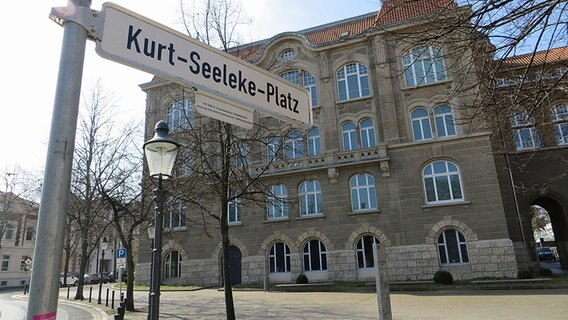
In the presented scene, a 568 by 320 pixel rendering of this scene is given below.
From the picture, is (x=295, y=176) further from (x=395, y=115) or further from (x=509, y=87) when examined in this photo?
(x=509, y=87)

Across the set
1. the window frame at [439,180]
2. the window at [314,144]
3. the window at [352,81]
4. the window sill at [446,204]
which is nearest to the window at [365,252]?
the window sill at [446,204]

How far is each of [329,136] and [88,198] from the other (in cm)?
1552

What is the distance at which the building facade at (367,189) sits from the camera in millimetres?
22828

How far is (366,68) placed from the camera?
91.3 feet

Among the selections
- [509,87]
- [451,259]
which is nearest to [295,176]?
[451,259]

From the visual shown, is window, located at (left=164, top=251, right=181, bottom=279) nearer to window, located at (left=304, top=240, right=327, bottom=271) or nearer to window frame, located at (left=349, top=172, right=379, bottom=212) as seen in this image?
window, located at (left=304, top=240, right=327, bottom=271)

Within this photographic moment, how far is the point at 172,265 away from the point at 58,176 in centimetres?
2956

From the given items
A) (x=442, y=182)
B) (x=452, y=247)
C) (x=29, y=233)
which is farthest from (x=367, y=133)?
(x=29, y=233)

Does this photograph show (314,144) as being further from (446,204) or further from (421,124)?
(446,204)

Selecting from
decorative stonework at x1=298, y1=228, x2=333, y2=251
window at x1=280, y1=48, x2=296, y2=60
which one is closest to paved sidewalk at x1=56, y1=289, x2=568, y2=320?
decorative stonework at x1=298, y1=228, x2=333, y2=251

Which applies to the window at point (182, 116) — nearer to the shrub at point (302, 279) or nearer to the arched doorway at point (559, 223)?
the shrub at point (302, 279)

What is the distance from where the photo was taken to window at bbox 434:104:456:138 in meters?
24.8

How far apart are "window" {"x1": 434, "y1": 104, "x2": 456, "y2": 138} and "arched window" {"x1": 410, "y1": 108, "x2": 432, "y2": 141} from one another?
0.54 meters

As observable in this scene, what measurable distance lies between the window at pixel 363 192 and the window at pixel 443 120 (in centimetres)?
524
